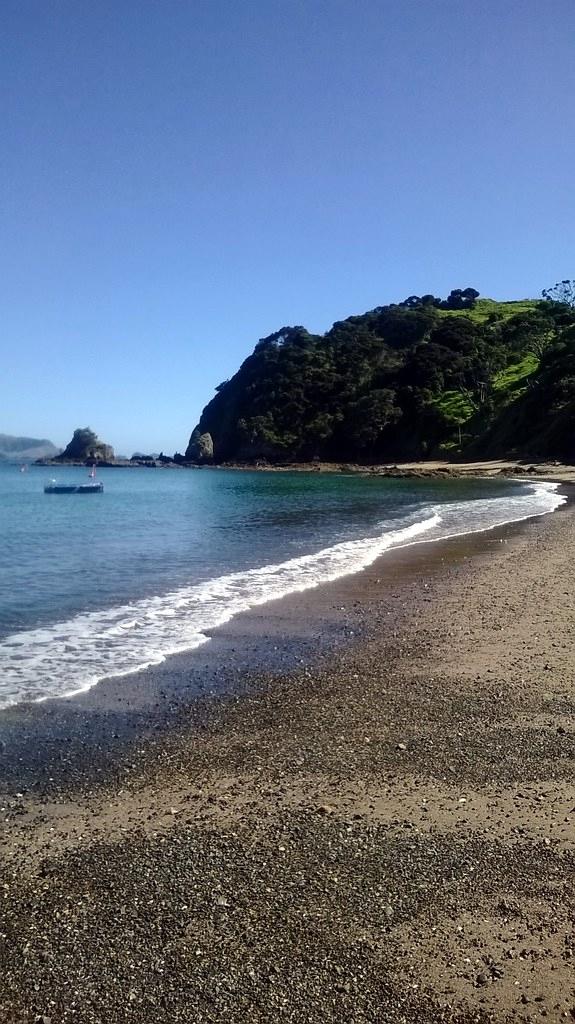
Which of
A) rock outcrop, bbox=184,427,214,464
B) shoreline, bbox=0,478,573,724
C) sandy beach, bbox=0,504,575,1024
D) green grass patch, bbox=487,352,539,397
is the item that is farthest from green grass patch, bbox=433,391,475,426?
sandy beach, bbox=0,504,575,1024

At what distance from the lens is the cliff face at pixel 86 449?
173 metres

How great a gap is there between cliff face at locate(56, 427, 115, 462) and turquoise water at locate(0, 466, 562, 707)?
133m

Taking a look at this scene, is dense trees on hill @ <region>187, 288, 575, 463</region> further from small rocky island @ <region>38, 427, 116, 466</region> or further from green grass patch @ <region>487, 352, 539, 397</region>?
small rocky island @ <region>38, 427, 116, 466</region>

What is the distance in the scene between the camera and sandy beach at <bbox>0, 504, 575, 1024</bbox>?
3.98 metres

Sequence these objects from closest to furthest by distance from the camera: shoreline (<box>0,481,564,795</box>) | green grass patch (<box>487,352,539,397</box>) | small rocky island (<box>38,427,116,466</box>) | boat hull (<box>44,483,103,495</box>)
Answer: shoreline (<box>0,481,564,795</box>) < boat hull (<box>44,483,103,495</box>) < green grass patch (<box>487,352,539,397</box>) < small rocky island (<box>38,427,116,466</box>)

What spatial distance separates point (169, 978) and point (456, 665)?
22.0ft

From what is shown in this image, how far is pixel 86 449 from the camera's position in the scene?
577 feet

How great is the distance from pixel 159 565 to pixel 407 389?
307 ft

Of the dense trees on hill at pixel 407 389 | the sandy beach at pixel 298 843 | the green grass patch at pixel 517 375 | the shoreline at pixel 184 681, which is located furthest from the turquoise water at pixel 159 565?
the green grass patch at pixel 517 375

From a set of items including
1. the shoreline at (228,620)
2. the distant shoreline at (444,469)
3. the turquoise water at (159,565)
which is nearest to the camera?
the shoreline at (228,620)

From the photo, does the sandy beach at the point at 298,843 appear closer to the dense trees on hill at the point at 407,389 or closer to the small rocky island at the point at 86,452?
the dense trees on hill at the point at 407,389

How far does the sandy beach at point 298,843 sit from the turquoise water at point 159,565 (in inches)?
61.5

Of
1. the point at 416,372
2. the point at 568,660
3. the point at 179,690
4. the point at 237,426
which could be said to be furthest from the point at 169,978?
the point at 237,426

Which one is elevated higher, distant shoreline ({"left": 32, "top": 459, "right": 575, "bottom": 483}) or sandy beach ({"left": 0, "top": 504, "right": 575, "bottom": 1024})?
distant shoreline ({"left": 32, "top": 459, "right": 575, "bottom": 483})
